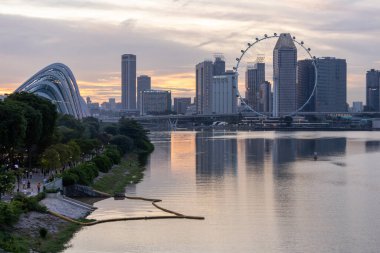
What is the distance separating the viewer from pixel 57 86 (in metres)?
53.9

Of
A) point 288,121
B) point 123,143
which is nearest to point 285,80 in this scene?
point 288,121

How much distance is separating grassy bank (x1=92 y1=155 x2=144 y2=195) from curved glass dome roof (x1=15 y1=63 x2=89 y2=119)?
20.1m

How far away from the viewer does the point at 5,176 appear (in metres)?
14.1

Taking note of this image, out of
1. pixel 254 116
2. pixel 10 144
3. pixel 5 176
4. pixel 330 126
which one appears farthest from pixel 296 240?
pixel 254 116

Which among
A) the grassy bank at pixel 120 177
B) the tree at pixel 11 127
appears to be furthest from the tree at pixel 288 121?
the tree at pixel 11 127

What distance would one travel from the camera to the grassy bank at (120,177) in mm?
21186

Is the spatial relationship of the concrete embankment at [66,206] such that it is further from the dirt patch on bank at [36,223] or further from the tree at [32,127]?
the tree at [32,127]

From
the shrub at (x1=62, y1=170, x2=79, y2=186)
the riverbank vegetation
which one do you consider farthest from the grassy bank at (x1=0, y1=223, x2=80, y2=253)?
the shrub at (x1=62, y1=170, x2=79, y2=186)

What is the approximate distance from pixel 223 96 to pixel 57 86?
72.6 meters

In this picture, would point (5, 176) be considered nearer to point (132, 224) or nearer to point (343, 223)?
point (132, 224)

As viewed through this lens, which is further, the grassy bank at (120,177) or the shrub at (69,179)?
the grassy bank at (120,177)

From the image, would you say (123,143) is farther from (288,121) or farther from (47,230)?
(288,121)

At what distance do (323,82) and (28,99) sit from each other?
93.5 m

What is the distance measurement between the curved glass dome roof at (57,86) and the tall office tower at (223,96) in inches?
2522
